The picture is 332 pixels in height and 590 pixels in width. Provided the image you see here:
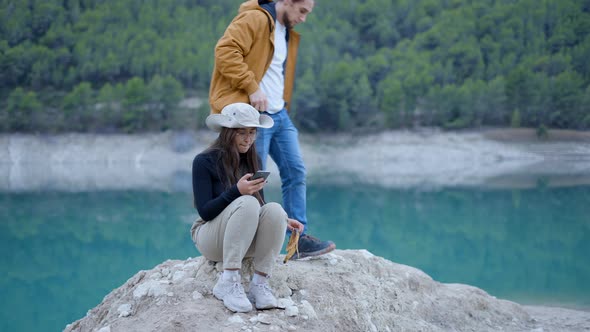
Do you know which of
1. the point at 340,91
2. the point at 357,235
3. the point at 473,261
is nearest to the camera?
the point at 473,261

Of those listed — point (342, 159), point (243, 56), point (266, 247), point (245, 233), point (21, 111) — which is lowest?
point (342, 159)

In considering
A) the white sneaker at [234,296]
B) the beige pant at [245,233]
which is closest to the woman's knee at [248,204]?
the beige pant at [245,233]

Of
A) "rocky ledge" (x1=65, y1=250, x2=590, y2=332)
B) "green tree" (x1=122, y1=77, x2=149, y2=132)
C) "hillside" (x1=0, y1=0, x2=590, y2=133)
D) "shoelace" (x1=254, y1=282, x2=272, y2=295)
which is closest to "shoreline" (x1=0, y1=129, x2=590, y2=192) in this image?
"green tree" (x1=122, y1=77, x2=149, y2=132)

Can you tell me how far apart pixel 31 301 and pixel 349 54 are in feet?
132

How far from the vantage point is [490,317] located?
4699 millimetres

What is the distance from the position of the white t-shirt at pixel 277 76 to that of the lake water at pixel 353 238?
374 centimetres

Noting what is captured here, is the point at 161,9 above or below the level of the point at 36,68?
above

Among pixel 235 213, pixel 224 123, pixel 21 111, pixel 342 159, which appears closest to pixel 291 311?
pixel 235 213

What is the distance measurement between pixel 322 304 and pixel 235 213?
86 centimetres

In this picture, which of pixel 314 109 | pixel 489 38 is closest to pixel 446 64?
pixel 489 38

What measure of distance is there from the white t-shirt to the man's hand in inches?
8.7

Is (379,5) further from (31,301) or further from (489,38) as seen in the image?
(31,301)

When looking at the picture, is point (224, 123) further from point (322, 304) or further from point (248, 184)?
point (322, 304)

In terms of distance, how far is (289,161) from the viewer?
4.24 m
